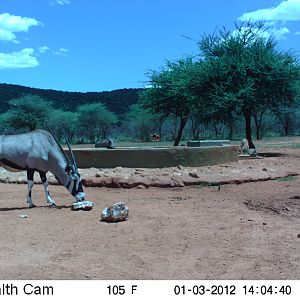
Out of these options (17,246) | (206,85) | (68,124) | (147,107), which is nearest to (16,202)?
(17,246)

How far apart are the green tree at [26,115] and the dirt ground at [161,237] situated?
42799mm

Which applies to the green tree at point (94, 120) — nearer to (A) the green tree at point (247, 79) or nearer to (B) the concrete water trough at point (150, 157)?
(A) the green tree at point (247, 79)

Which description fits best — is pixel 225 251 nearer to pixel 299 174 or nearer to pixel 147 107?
pixel 299 174

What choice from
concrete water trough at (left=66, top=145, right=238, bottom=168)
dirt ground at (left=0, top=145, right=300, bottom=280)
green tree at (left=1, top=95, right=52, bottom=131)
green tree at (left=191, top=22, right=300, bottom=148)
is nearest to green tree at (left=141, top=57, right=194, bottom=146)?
green tree at (left=191, top=22, right=300, bottom=148)

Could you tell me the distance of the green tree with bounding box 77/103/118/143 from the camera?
59469mm

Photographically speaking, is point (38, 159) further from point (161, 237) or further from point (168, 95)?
point (168, 95)

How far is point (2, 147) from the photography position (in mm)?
9203

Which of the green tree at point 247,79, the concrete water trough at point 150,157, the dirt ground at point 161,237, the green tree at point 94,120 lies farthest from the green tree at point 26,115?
the dirt ground at point 161,237

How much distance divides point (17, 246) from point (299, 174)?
8.64m

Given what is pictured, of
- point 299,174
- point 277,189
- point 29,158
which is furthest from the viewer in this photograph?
point 299,174

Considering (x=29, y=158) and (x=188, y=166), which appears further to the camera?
(x=188, y=166)

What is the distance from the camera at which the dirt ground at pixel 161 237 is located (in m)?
5.06

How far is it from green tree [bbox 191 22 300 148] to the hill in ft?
188

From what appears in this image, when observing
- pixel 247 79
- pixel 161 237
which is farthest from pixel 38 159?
pixel 247 79
